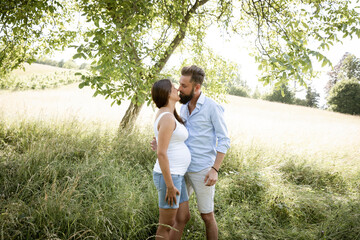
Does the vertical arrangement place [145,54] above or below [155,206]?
above

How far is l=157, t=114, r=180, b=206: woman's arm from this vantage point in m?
2.09

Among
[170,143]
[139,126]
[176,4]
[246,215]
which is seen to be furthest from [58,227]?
[176,4]

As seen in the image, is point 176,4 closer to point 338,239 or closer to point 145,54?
point 145,54

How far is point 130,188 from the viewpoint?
3746mm

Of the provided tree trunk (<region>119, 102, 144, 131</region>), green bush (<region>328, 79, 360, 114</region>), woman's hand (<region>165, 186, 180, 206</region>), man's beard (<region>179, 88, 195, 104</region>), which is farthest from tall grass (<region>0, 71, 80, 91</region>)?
green bush (<region>328, 79, 360, 114</region>)

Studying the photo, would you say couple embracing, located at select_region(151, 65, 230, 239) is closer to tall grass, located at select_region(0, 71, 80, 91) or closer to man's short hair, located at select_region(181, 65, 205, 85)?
man's short hair, located at select_region(181, 65, 205, 85)

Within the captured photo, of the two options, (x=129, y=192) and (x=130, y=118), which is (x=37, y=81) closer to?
(x=130, y=118)

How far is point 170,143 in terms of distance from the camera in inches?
89.7

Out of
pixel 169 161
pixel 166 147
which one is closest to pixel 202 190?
pixel 169 161

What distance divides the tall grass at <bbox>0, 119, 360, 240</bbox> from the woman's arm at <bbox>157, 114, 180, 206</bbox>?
1.47 ft

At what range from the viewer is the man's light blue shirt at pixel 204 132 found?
2.50m

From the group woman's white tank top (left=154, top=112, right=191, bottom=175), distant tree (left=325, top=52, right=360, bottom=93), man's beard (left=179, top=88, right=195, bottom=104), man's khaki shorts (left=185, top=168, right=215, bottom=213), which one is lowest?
man's khaki shorts (left=185, top=168, right=215, bottom=213)

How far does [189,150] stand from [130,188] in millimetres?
1714

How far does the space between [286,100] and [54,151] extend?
4565cm
